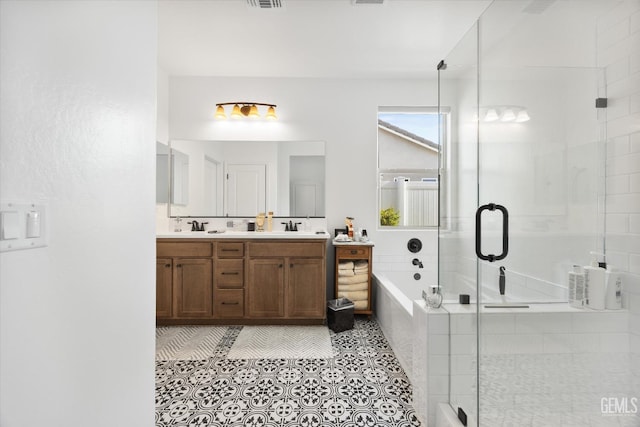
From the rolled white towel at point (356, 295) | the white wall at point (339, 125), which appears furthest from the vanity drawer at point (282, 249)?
the white wall at point (339, 125)

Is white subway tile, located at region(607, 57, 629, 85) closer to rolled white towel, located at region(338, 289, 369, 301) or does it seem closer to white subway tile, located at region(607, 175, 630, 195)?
white subway tile, located at region(607, 175, 630, 195)

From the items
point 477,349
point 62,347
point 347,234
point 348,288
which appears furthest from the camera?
point 347,234

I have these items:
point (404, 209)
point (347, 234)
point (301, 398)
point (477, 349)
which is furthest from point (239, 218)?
point (477, 349)

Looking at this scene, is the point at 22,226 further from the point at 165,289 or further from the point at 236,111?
the point at 236,111

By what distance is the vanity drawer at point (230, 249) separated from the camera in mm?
3531

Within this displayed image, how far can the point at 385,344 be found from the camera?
120 inches

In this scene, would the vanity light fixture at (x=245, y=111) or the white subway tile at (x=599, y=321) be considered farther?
the vanity light fixture at (x=245, y=111)

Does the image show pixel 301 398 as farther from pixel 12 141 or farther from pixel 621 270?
pixel 12 141

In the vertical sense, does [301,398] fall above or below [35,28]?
below

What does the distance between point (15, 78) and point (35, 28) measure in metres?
0.15

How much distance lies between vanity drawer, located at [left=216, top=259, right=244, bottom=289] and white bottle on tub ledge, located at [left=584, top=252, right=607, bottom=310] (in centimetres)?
292

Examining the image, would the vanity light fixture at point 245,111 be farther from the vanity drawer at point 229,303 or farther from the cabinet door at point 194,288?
the vanity drawer at point 229,303

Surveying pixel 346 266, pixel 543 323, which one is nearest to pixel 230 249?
pixel 346 266

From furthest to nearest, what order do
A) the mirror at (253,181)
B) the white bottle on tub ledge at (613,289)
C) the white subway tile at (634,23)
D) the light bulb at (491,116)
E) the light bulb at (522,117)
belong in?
1. the mirror at (253,181)
2. the light bulb at (491,116)
3. the light bulb at (522,117)
4. the white bottle on tub ledge at (613,289)
5. the white subway tile at (634,23)
